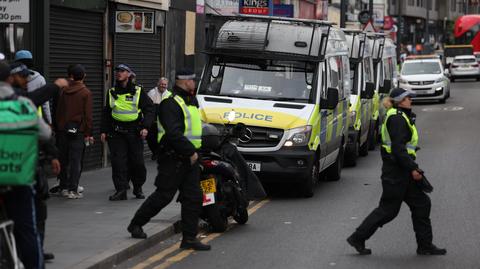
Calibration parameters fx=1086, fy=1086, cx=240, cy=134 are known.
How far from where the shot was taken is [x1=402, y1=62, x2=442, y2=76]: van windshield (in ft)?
142

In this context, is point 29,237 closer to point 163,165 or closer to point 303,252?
point 163,165

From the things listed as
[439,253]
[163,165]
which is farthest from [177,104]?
[439,253]

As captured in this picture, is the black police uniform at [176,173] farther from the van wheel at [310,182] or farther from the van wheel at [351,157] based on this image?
the van wheel at [351,157]

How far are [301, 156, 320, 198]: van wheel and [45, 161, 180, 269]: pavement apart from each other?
2.29 m

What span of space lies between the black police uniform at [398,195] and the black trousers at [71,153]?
5.19 metres

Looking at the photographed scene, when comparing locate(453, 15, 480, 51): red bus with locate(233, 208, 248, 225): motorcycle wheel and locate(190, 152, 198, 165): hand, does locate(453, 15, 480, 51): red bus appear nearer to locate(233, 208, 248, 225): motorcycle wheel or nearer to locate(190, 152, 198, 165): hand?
locate(233, 208, 248, 225): motorcycle wheel

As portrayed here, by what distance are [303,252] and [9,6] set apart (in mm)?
4097

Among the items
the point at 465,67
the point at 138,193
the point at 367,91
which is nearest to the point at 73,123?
the point at 138,193

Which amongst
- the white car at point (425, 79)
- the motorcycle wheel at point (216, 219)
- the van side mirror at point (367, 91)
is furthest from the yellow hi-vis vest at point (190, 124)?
the white car at point (425, 79)

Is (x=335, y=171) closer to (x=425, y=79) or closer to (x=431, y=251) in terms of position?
(x=431, y=251)

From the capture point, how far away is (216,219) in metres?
12.3

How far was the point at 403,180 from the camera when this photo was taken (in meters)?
10.9

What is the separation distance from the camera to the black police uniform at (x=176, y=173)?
10736 mm

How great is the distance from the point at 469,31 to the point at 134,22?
195 feet
